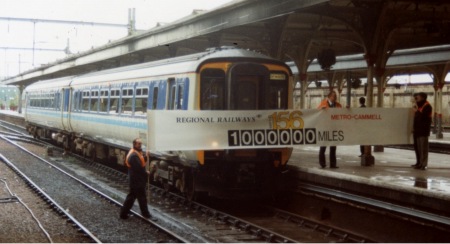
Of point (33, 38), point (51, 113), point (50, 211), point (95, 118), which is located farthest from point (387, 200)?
point (33, 38)

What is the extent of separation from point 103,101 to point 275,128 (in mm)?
8291

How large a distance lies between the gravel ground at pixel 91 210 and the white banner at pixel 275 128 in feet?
5.11

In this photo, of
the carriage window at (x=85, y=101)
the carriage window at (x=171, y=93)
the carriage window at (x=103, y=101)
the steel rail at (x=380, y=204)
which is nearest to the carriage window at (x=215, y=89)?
the carriage window at (x=171, y=93)

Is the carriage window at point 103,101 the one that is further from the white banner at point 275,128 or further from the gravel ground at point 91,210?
the white banner at point 275,128

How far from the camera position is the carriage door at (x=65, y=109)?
952 inches

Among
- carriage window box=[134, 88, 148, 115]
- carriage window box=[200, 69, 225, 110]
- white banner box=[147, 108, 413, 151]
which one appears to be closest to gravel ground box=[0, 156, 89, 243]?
white banner box=[147, 108, 413, 151]

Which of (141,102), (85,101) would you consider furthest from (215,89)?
(85,101)

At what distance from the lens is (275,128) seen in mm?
12047

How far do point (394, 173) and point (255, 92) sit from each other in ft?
11.1

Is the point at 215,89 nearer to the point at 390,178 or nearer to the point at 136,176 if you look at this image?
the point at 136,176

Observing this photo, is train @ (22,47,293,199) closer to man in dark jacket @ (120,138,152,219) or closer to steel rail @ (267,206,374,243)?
steel rail @ (267,206,374,243)

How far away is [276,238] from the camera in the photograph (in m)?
10.2

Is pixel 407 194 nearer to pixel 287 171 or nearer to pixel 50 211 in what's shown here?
pixel 287 171

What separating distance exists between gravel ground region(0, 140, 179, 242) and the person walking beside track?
23 cm
